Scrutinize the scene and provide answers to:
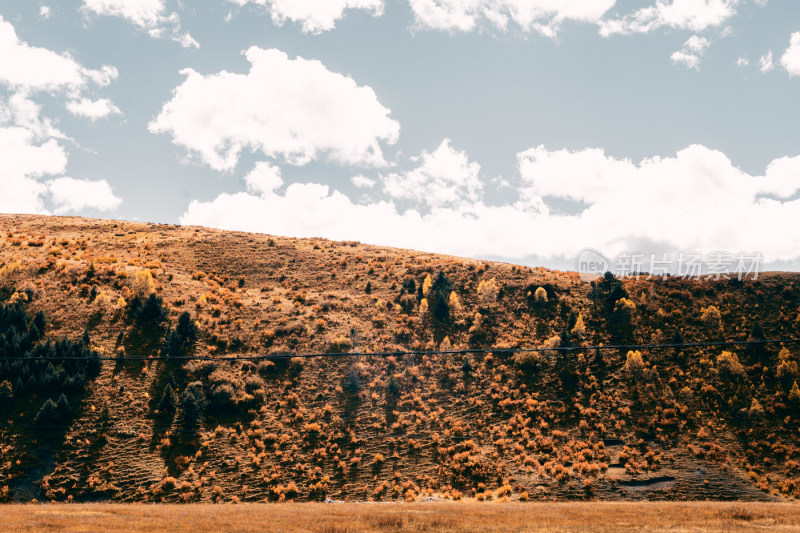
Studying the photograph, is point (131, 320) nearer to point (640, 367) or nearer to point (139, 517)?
point (139, 517)

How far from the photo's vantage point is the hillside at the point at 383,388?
109 feet

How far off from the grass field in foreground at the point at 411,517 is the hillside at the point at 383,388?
188 inches

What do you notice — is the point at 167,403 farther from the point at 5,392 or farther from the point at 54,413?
the point at 5,392

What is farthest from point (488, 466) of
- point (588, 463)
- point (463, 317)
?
point (463, 317)

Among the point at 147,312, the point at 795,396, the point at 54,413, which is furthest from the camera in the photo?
the point at 147,312

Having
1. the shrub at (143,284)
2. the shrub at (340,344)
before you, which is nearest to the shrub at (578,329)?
the shrub at (340,344)

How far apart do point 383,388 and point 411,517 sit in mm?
19915

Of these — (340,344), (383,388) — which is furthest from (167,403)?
(383,388)

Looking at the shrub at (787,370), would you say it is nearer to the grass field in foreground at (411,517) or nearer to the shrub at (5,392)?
the grass field in foreground at (411,517)

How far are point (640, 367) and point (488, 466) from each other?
59.9 feet

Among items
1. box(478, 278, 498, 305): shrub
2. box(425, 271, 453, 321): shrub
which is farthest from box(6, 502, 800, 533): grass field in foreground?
box(478, 278, 498, 305): shrub

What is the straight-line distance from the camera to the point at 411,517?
79.6 feet

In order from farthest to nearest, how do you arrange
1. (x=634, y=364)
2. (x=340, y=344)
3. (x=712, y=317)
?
(x=712, y=317), (x=340, y=344), (x=634, y=364)

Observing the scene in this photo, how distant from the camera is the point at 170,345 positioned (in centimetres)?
4497
